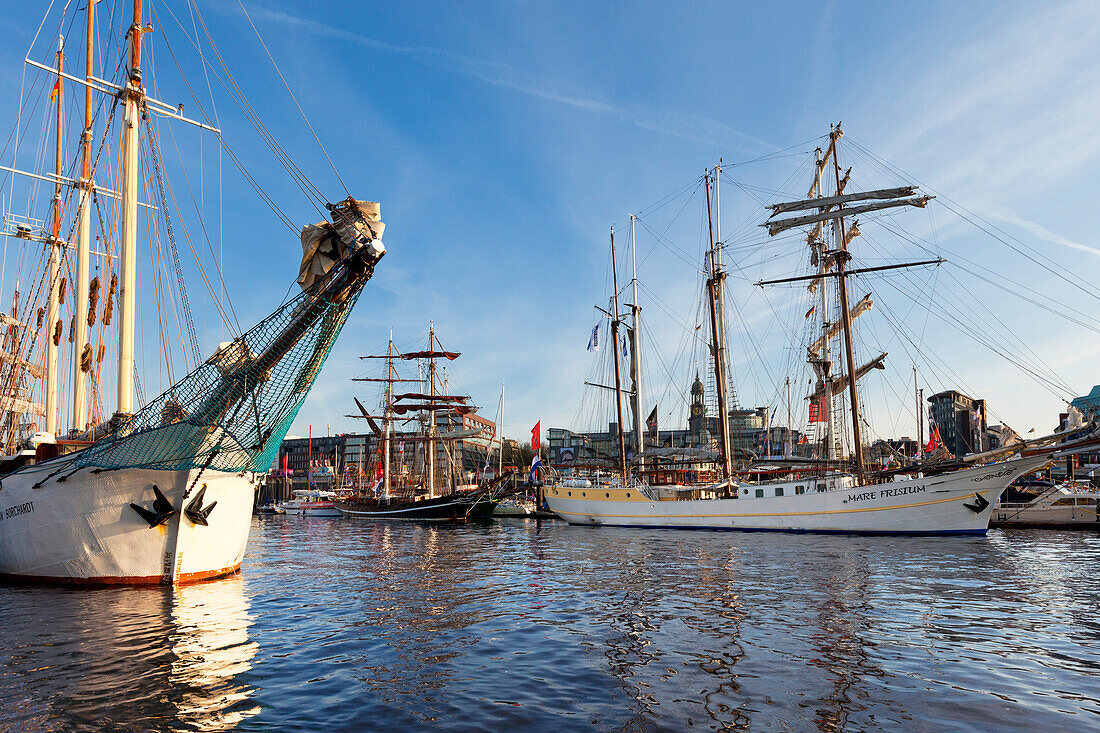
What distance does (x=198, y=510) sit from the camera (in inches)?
699

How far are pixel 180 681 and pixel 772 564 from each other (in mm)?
20444

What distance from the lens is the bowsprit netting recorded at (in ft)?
52.9

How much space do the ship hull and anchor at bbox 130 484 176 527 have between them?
51.2 meters

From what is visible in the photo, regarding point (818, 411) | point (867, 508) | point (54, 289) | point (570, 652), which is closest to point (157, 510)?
point (570, 652)

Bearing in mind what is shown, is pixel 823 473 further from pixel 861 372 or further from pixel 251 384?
pixel 251 384

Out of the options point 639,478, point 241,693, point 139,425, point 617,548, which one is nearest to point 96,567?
point 139,425

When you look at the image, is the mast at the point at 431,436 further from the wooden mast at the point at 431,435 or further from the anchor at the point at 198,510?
the anchor at the point at 198,510

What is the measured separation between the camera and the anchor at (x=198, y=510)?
17531 millimetres

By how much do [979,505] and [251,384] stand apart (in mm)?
38034

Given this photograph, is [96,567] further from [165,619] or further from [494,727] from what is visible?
[494,727]

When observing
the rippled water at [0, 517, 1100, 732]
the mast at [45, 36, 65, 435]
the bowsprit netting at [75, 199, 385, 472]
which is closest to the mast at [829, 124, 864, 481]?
the rippled water at [0, 517, 1100, 732]

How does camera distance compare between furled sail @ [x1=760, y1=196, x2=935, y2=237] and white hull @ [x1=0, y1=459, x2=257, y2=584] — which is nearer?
white hull @ [x1=0, y1=459, x2=257, y2=584]

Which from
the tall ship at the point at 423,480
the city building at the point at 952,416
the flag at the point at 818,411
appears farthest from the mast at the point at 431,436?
the city building at the point at 952,416

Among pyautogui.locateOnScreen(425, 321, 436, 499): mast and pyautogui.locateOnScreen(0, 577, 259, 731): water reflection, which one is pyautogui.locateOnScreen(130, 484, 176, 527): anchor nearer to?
pyautogui.locateOnScreen(0, 577, 259, 731): water reflection
